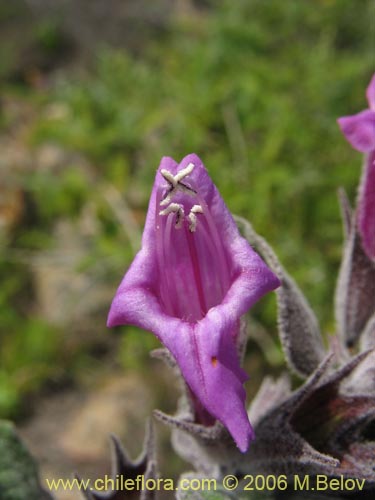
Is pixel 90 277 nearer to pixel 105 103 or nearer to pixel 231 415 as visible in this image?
pixel 105 103

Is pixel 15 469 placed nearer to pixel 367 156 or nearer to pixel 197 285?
pixel 197 285

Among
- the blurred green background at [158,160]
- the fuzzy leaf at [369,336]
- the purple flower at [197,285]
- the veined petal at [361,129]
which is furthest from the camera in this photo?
the blurred green background at [158,160]

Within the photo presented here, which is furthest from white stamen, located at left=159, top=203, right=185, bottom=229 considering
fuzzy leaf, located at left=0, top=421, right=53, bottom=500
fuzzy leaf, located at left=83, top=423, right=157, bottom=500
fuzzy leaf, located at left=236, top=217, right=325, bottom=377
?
fuzzy leaf, located at left=0, top=421, right=53, bottom=500

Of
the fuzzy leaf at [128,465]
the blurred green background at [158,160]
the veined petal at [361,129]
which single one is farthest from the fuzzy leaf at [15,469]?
the blurred green background at [158,160]

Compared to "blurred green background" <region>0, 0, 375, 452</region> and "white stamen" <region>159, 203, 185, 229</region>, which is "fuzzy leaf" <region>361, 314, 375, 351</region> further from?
"blurred green background" <region>0, 0, 375, 452</region>

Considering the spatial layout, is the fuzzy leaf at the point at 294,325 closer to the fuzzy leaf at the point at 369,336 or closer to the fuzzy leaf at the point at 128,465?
the fuzzy leaf at the point at 369,336

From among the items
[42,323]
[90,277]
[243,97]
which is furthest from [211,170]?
[42,323]
